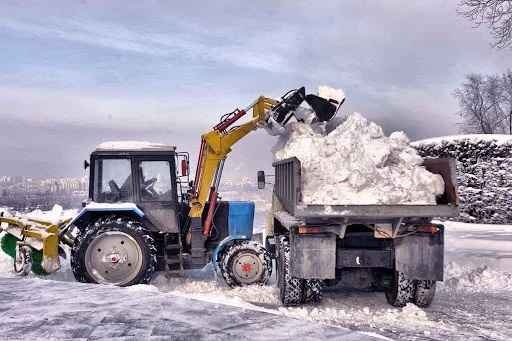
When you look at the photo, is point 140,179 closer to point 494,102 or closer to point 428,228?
point 428,228

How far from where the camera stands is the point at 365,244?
7.43 metres

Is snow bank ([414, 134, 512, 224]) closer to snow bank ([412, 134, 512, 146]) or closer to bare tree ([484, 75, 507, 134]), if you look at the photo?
snow bank ([412, 134, 512, 146])

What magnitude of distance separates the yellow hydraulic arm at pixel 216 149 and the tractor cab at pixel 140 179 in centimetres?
41

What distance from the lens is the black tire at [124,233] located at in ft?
27.9

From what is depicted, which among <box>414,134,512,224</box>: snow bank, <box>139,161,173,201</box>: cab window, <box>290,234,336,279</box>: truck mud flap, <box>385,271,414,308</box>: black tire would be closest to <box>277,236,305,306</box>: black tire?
<box>290,234,336,279</box>: truck mud flap

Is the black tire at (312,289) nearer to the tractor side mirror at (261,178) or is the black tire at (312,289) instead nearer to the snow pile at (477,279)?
the tractor side mirror at (261,178)

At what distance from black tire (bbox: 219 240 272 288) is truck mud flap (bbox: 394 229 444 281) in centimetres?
234

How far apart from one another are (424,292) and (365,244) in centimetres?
98

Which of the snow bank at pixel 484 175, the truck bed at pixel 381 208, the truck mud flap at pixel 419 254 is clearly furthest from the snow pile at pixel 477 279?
the snow bank at pixel 484 175

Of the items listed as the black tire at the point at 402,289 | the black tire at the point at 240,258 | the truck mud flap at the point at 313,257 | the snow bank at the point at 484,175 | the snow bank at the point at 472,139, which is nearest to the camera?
the truck mud flap at the point at 313,257

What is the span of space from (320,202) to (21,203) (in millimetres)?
16346

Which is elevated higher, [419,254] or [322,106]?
[322,106]

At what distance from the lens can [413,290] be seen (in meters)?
7.35

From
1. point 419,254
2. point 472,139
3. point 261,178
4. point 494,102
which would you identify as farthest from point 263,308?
point 494,102
